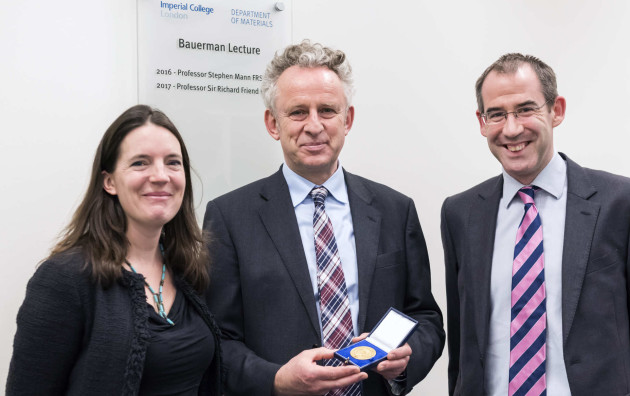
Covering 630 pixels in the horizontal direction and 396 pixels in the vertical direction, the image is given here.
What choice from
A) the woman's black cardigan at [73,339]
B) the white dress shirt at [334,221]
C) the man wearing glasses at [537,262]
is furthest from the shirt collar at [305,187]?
the woman's black cardigan at [73,339]

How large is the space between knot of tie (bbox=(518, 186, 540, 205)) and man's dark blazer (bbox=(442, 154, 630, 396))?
103mm

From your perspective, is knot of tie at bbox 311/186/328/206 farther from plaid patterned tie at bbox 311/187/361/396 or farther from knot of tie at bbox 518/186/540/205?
knot of tie at bbox 518/186/540/205

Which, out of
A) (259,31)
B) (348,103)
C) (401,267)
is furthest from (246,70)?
(401,267)

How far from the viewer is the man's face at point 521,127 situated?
196 cm

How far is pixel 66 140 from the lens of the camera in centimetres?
215

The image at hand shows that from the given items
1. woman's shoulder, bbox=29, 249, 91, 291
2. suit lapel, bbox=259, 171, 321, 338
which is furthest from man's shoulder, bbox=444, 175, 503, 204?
woman's shoulder, bbox=29, 249, 91, 291

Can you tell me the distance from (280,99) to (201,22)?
603 mm

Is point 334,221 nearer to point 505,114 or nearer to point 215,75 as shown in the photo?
point 505,114

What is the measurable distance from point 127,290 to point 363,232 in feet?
2.56

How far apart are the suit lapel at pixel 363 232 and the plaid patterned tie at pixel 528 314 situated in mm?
454

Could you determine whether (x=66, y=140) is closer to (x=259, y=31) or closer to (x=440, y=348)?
(x=259, y=31)

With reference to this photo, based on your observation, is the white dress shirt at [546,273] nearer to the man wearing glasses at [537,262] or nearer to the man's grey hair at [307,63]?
the man wearing glasses at [537,262]

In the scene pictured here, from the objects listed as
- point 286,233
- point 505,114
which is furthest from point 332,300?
point 505,114

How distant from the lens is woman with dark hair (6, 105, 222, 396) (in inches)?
60.6
